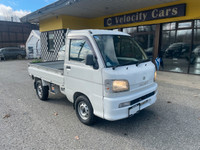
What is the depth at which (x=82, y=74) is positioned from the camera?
3385mm

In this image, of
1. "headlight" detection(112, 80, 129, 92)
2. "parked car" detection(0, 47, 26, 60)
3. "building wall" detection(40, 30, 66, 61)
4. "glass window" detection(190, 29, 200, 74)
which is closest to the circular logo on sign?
"building wall" detection(40, 30, 66, 61)

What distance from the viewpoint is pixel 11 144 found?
2.92 meters

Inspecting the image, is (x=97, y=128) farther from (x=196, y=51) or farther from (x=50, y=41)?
(x=50, y=41)

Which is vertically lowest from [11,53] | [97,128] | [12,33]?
[97,128]

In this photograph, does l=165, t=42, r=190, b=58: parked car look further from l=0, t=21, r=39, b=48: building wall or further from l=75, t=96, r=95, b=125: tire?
l=0, t=21, r=39, b=48: building wall

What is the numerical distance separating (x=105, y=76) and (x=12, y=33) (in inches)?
1291

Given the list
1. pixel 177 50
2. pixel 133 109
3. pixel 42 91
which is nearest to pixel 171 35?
pixel 177 50

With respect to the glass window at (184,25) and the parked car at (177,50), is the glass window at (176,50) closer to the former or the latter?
the parked car at (177,50)

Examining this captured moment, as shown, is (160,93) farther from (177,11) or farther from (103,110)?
(177,11)

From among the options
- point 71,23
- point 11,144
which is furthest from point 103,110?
point 71,23

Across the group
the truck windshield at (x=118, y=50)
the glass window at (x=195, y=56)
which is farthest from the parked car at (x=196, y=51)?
the truck windshield at (x=118, y=50)

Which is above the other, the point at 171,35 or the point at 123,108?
the point at 171,35

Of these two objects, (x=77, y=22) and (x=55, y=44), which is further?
(x=55, y=44)

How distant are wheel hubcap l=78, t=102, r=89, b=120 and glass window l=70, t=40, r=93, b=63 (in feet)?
3.38
